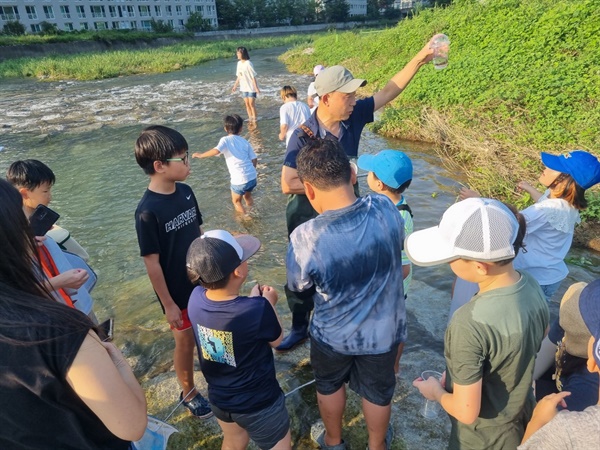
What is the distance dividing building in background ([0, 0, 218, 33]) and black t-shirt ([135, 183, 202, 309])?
6110cm

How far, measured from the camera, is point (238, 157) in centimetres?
590

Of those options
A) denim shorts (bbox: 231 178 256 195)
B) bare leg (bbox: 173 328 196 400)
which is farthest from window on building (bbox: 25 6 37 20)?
bare leg (bbox: 173 328 196 400)

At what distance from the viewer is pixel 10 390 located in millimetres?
1188

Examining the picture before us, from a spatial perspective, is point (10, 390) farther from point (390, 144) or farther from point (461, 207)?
point (390, 144)

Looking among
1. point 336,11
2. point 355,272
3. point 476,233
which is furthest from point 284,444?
→ point 336,11

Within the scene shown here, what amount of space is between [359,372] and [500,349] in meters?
0.90

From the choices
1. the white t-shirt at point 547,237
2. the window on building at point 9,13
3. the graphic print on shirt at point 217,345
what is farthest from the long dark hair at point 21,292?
the window on building at point 9,13

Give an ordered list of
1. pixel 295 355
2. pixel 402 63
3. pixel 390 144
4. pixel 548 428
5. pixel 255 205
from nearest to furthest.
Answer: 1. pixel 548 428
2. pixel 295 355
3. pixel 255 205
4. pixel 390 144
5. pixel 402 63

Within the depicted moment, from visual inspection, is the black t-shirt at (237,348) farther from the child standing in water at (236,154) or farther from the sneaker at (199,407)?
the child standing in water at (236,154)

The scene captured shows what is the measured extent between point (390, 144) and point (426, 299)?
242 inches

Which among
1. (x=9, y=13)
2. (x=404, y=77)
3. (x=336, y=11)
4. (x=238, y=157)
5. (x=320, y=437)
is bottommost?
(x=320, y=437)

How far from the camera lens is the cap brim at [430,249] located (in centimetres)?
169

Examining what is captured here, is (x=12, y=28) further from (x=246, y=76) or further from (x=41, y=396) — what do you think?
(x=41, y=396)

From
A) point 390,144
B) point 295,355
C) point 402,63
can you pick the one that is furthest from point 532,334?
point 402,63
